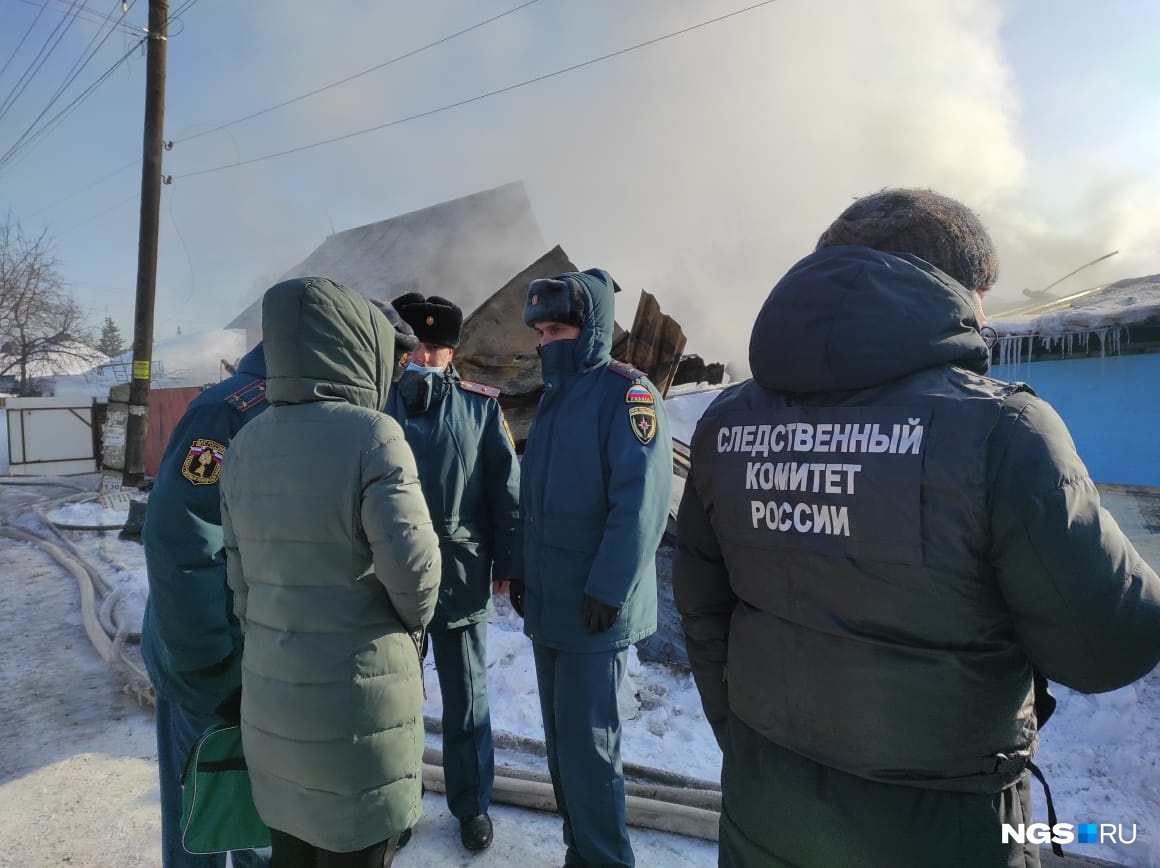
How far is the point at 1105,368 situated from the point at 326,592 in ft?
33.3

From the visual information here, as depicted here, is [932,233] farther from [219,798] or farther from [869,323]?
[219,798]

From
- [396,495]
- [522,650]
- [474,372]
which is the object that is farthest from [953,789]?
[474,372]

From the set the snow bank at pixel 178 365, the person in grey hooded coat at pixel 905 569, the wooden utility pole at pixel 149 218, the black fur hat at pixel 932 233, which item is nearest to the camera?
the person in grey hooded coat at pixel 905 569

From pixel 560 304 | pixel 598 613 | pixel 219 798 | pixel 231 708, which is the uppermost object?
pixel 560 304

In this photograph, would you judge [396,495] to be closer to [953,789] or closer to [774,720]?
[774,720]

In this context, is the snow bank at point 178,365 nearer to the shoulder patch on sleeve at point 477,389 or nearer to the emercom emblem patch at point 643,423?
the shoulder patch on sleeve at point 477,389

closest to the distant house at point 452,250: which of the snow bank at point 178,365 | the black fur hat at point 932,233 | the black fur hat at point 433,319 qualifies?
the snow bank at point 178,365

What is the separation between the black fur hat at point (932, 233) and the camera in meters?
1.24

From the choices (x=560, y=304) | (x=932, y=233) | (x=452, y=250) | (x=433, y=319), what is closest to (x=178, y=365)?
(x=452, y=250)

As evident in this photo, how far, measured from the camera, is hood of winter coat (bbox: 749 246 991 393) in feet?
3.62

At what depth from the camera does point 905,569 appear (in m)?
1.07

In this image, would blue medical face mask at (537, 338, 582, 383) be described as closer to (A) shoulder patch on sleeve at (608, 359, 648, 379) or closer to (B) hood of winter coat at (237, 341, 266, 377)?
(A) shoulder patch on sleeve at (608, 359, 648, 379)

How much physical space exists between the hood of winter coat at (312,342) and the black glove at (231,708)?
82 centimetres

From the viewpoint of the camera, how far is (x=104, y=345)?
5384 centimetres
